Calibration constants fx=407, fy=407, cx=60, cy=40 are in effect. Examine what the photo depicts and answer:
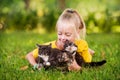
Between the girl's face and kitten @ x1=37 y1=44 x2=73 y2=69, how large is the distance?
179 mm

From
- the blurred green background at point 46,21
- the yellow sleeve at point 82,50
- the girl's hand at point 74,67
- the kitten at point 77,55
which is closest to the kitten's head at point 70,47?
the kitten at point 77,55

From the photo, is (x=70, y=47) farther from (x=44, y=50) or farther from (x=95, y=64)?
(x=95, y=64)

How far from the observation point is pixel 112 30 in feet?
22.9

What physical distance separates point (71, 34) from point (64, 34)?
0.08m

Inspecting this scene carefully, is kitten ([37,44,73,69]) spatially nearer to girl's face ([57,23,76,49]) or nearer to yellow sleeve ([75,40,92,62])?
girl's face ([57,23,76,49])

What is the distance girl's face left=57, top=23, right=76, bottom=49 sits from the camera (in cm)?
327

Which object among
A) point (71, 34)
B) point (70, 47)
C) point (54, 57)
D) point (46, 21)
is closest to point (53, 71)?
Result: point (54, 57)

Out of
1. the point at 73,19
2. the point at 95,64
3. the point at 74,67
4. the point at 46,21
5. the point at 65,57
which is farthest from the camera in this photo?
the point at 46,21

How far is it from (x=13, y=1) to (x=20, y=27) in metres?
2.76

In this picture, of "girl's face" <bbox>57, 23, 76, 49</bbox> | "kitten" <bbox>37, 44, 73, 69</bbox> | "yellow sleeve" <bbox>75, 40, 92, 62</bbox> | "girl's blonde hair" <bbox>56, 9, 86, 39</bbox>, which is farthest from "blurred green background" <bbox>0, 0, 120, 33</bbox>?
"kitten" <bbox>37, 44, 73, 69</bbox>

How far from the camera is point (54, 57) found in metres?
3.08

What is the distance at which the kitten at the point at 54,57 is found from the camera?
3.08 metres

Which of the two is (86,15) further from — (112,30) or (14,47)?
(14,47)

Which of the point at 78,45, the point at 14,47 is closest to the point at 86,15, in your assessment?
the point at 14,47
